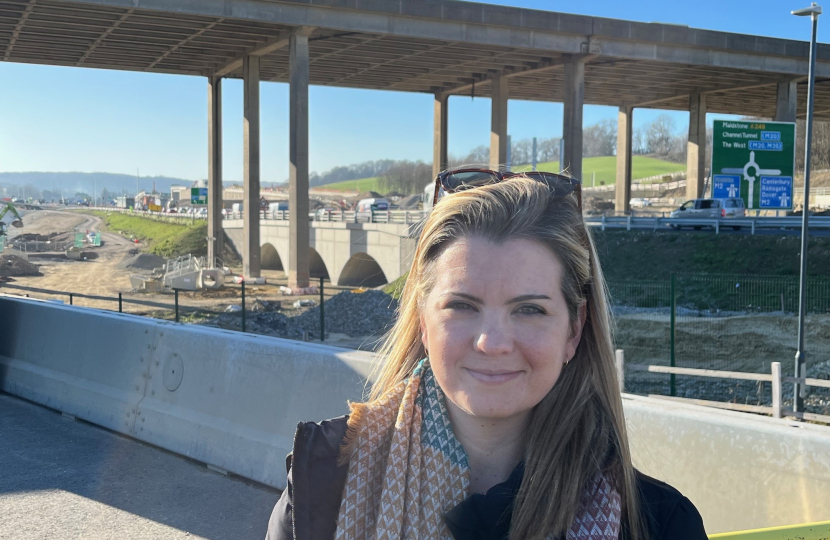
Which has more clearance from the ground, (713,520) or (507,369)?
Result: (507,369)

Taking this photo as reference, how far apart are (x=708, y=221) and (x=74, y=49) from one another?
30.5 meters

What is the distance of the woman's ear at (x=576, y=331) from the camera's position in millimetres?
2156

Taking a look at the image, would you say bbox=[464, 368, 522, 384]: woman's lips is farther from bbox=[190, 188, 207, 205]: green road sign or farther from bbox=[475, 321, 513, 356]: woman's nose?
bbox=[190, 188, 207, 205]: green road sign

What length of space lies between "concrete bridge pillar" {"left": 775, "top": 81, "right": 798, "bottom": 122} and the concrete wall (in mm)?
21757

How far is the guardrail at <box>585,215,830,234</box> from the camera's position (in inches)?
1405

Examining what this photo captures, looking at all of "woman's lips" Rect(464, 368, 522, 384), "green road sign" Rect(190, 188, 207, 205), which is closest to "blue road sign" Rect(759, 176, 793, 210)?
"woman's lips" Rect(464, 368, 522, 384)

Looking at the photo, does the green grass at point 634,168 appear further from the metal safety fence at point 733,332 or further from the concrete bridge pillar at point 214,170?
the metal safety fence at point 733,332

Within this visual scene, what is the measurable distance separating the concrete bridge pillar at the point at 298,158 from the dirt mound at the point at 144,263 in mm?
21851

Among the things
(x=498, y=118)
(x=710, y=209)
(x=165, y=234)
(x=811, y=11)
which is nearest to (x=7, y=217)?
(x=165, y=234)

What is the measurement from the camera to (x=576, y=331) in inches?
85.4

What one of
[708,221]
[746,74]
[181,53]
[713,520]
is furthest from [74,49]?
[713,520]

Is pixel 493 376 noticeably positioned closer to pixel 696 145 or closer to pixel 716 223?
pixel 716 223

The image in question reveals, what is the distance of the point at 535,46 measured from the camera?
3822 centimetres

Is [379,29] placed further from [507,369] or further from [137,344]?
[507,369]
